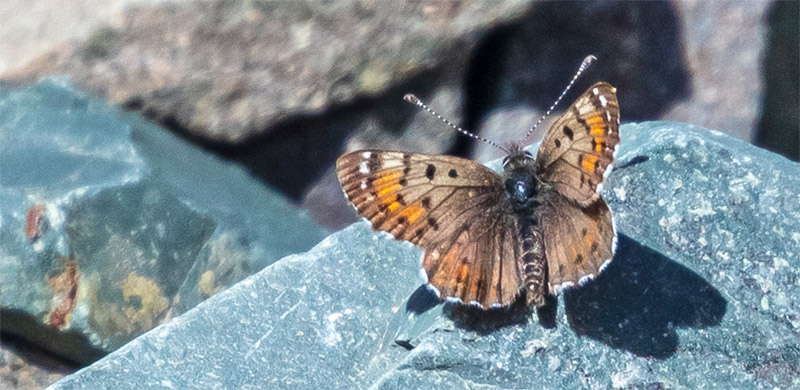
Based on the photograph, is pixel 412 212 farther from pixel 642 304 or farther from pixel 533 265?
pixel 642 304

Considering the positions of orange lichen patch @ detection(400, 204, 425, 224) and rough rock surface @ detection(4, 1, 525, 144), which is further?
rough rock surface @ detection(4, 1, 525, 144)

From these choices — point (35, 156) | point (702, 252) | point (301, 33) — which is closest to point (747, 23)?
point (301, 33)

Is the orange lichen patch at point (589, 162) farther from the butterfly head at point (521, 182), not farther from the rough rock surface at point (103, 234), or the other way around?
the rough rock surface at point (103, 234)

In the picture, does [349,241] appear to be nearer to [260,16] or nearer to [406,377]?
[406,377]

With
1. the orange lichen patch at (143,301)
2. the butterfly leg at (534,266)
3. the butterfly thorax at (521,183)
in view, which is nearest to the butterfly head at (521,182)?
the butterfly thorax at (521,183)

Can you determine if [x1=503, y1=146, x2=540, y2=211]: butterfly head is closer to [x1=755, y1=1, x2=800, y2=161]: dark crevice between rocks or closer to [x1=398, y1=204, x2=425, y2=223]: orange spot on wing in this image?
[x1=398, y1=204, x2=425, y2=223]: orange spot on wing

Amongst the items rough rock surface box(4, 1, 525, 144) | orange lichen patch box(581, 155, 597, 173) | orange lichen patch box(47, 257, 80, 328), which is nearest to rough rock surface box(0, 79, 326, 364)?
orange lichen patch box(47, 257, 80, 328)

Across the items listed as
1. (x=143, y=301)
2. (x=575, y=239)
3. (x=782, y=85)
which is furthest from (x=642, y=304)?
(x=782, y=85)
